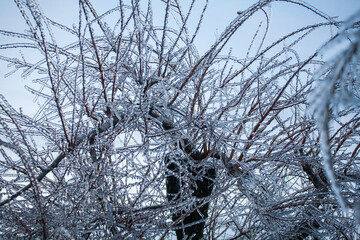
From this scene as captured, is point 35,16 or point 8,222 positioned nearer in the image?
point 35,16

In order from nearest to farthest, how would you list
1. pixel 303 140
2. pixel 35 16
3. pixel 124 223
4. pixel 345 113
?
pixel 35 16 → pixel 124 223 → pixel 345 113 → pixel 303 140

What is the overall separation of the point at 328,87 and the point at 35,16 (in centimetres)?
108

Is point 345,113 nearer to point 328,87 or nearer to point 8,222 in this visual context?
point 328,87

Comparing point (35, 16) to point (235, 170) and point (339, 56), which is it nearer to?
point (339, 56)

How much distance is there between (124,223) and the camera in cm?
152

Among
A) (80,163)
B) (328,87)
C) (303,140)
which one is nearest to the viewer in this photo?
(328,87)

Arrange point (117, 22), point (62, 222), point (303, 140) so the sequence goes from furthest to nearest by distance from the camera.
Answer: point (303, 140) → point (117, 22) → point (62, 222)

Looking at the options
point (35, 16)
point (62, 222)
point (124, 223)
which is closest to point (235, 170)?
point (124, 223)

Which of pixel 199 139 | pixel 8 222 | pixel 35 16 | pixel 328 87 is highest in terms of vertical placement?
pixel 35 16

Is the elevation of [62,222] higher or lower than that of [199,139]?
lower

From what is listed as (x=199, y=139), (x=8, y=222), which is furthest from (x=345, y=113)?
(x=8, y=222)

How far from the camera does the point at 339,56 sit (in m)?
0.34

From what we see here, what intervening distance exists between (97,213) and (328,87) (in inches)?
52.0

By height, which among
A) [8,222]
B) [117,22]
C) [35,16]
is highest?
[117,22]
